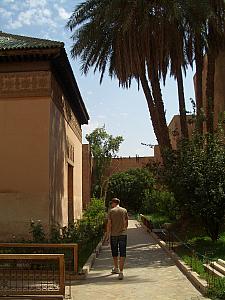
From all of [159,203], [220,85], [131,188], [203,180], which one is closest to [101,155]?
[131,188]

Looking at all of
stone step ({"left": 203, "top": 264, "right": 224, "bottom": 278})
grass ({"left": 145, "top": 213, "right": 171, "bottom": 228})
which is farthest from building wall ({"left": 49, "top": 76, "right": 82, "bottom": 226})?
stone step ({"left": 203, "top": 264, "right": 224, "bottom": 278})

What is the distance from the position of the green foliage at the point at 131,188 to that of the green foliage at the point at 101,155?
39.3 inches

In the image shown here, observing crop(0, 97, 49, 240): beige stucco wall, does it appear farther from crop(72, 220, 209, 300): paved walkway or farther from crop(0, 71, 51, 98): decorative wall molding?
crop(72, 220, 209, 300): paved walkway

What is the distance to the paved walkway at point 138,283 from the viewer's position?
25.7 feet

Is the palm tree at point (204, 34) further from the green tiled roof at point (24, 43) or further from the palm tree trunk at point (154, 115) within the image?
the green tiled roof at point (24, 43)

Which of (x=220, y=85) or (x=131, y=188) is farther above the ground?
(x=220, y=85)

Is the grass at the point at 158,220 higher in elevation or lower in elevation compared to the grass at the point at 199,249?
lower

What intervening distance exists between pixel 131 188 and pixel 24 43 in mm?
29439

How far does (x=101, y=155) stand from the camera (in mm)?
47219

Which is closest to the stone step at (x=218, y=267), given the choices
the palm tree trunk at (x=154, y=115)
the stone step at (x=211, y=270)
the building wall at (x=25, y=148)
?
the stone step at (x=211, y=270)

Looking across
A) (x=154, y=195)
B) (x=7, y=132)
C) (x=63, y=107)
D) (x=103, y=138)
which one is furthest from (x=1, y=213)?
(x=103, y=138)

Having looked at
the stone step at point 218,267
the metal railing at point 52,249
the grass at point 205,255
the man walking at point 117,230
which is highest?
the man walking at point 117,230

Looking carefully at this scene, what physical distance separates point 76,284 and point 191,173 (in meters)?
6.21

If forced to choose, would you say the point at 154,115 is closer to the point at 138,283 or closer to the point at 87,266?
the point at 87,266
